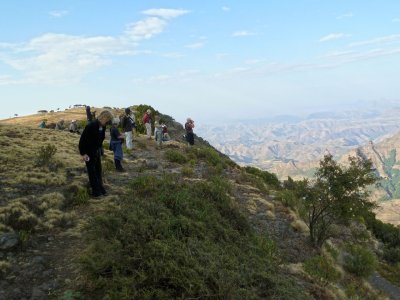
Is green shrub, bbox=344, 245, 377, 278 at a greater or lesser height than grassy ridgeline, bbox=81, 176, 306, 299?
lesser

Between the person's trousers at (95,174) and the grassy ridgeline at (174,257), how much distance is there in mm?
2141

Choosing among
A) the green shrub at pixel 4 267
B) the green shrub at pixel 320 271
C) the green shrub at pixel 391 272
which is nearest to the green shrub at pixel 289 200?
the green shrub at pixel 391 272

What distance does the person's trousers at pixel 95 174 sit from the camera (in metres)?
11.9

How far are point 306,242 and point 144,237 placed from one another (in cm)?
876

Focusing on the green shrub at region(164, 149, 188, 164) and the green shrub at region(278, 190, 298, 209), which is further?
the green shrub at region(164, 149, 188, 164)

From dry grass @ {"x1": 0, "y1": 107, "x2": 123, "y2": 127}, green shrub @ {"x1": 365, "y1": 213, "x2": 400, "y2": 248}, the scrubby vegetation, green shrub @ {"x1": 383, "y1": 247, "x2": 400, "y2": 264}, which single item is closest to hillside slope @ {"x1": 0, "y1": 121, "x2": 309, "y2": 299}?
the scrubby vegetation

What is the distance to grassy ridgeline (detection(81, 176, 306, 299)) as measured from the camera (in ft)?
21.7

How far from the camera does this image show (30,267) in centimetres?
766

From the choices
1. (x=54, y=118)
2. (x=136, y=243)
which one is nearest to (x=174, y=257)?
(x=136, y=243)

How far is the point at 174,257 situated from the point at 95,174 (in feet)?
19.3

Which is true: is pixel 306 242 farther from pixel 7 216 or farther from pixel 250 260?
pixel 7 216

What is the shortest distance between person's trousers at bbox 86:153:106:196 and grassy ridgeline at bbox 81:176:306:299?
2.14 metres

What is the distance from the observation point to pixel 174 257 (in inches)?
283

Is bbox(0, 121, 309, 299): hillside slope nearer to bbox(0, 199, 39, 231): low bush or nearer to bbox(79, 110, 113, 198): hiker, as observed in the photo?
bbox(0, 199, 39, 231): low bush
